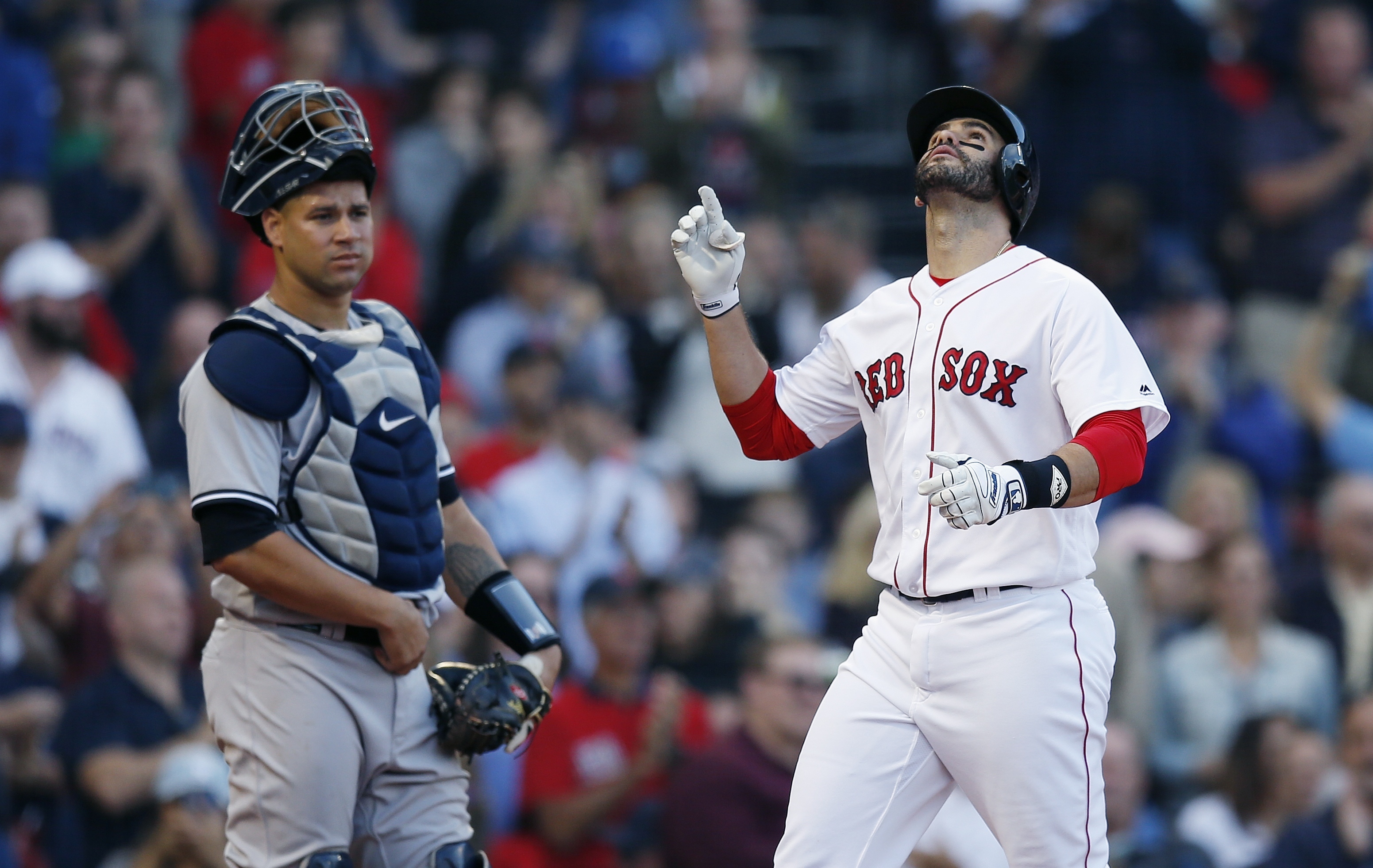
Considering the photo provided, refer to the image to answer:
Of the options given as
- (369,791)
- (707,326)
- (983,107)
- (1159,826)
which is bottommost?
(1159,826)

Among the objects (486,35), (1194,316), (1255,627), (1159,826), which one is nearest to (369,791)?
(1159,826)

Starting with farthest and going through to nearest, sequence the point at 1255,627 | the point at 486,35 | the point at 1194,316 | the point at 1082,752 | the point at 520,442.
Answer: the point at 486,35, the point at 1194,316, the point at 520,442, the point at 1255,627, the point at 1082,752

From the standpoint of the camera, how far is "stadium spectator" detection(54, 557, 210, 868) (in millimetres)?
5812

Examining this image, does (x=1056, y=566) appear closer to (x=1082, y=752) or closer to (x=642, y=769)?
(x=1082, y=752)

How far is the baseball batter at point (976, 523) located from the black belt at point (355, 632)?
97cm

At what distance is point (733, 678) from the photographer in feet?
23.8

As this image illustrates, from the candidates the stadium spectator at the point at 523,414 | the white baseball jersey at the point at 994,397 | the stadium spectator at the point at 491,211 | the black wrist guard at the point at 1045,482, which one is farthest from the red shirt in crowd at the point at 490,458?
the black wrist guard at the point at 1045,482

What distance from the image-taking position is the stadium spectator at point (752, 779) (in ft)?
20.4

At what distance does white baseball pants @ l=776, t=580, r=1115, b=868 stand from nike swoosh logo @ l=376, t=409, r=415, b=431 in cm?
114

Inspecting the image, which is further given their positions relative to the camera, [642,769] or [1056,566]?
[642,769]

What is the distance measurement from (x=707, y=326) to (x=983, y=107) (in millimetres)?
793

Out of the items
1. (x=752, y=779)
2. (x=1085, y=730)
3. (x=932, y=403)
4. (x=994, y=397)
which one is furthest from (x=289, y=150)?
(x=752, y=779)

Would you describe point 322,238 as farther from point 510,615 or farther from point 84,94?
point 84,94

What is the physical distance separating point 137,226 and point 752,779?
13.2 feet
